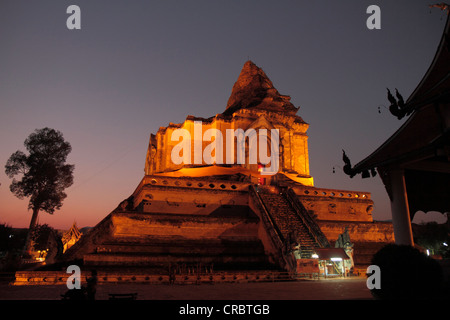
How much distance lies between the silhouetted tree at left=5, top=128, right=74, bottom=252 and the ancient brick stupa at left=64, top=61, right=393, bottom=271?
9511 mm

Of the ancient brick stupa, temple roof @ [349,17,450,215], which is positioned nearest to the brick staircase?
the ancient brick stupa

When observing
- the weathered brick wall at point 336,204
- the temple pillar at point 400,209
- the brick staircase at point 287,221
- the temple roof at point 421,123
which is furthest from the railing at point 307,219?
the temple roof at point 421,123

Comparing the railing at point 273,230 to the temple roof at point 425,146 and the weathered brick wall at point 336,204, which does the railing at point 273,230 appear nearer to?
the weathered brick wall at point 336,204

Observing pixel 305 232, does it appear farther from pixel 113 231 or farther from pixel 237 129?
pixel 237 129

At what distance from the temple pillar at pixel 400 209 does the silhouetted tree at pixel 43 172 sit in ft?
96.5

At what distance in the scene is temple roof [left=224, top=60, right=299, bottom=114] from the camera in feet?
123

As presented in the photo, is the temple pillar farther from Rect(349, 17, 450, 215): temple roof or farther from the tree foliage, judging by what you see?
the tree foliage

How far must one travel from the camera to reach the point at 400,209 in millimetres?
11328

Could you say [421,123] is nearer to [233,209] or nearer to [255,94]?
[233,209]

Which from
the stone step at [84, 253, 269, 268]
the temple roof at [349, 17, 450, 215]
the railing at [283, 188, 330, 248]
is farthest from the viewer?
the railing at [283, 188, 330, 248]

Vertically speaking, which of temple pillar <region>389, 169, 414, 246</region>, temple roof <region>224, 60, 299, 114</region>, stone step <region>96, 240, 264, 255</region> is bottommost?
stone step <region>96, 240, 264, 255</region>

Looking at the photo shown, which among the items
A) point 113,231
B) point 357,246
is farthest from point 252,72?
point 113,231

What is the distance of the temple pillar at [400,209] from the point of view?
11.0 m

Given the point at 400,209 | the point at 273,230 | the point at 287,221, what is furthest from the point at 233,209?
the point at 400,209
